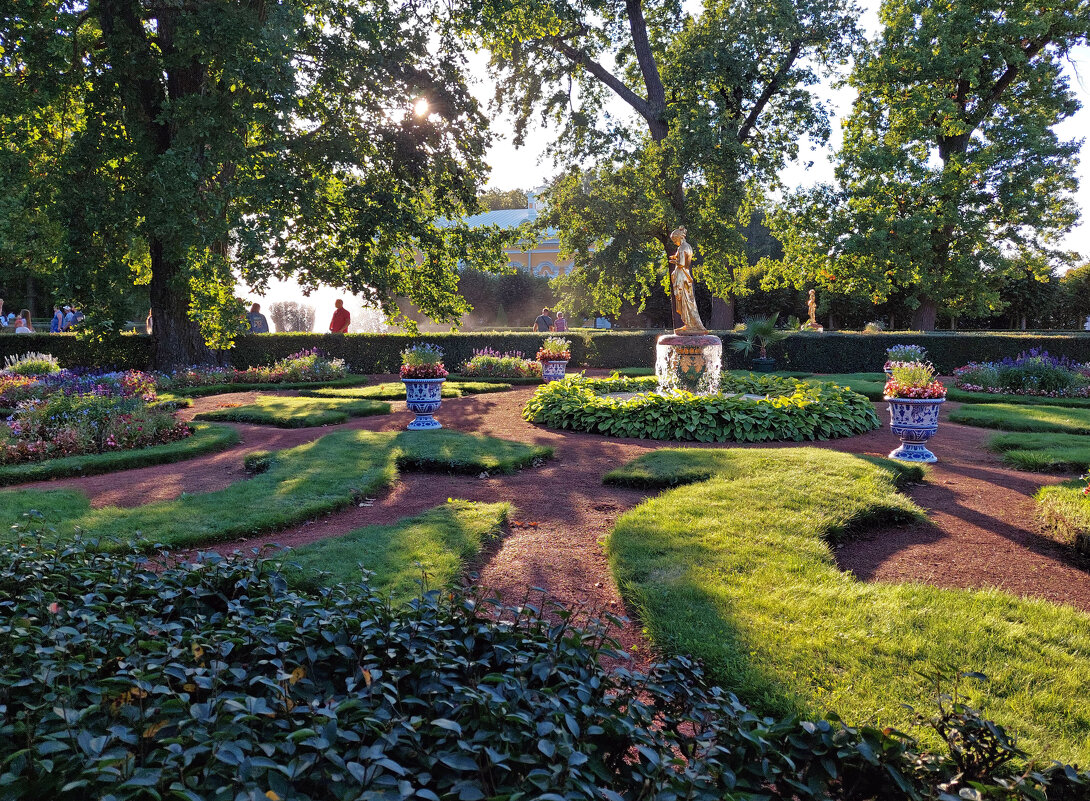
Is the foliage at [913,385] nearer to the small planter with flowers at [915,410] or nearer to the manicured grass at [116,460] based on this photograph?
the small planter with flowers at [915,410]

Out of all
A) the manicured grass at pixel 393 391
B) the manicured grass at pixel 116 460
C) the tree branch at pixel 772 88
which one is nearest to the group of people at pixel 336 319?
the manicured grass at pixel 393 391

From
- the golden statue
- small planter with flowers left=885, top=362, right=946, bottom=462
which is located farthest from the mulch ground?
the golden statue

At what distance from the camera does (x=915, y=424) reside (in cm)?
768

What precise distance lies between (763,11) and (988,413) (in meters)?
12.9

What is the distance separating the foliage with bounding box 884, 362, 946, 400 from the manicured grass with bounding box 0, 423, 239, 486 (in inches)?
328

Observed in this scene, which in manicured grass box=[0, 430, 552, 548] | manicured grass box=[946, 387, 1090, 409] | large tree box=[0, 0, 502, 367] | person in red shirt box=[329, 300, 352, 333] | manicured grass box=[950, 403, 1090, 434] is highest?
large tree box=[0, 0, 502, 367]

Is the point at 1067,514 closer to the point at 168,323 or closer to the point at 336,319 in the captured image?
the point at 168,323

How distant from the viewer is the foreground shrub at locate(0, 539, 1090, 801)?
1.59 m

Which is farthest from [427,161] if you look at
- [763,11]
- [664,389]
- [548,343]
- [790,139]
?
[790,139]

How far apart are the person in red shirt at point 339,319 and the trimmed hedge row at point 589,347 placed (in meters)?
0.51

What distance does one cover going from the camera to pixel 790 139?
66.6 feet

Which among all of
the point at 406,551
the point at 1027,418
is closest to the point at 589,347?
the point at 1027,418

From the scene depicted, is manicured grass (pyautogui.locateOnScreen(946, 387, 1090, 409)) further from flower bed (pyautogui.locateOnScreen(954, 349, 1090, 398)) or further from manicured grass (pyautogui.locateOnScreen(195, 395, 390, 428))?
manicured grass (pyautogui.locateOnScreen(195, 395, 390, 428))

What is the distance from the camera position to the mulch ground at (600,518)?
4.26m
